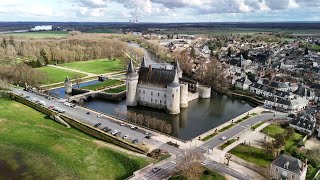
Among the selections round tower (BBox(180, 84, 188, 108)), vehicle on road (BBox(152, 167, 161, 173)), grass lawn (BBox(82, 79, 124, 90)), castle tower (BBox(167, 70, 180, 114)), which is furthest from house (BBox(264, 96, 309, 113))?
grass lawn (BBox(82, 79, 124, 90))

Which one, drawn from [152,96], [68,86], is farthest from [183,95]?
[68,86]

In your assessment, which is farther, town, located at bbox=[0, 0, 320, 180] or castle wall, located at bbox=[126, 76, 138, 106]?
castle wall, located at bbox=[126, 76, 138, 106]

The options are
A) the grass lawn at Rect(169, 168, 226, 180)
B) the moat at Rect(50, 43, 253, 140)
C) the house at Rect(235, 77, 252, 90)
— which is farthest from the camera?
the house at Rect(235, 77, 252, 90)

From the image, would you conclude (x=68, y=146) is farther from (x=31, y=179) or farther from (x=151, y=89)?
(x=151, y=89)

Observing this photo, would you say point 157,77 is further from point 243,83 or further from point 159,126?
point 243,83

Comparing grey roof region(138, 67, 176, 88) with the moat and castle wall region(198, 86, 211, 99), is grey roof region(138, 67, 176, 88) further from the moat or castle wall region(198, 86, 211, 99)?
castle wall region(198, 86, 211, 99)
